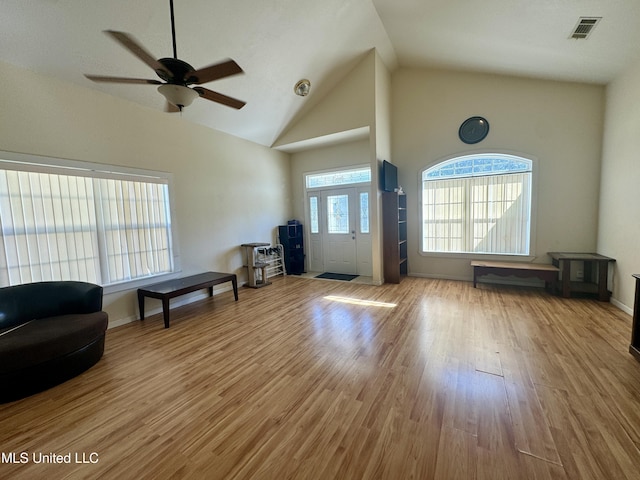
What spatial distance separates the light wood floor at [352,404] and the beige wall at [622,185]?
0.59 m

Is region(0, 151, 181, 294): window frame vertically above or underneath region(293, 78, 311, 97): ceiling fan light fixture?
underneath

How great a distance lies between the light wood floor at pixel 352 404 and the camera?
1.44m

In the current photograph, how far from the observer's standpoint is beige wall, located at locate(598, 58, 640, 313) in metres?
3.21

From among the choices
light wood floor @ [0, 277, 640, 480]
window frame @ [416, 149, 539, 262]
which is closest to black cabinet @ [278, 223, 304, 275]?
window frame @ [416, 149, 539, 262]

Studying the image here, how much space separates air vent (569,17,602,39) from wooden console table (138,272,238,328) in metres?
5.27

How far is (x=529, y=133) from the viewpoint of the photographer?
4.48 m

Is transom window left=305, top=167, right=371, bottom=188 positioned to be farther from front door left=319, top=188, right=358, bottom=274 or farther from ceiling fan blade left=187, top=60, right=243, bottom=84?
ceiling fan blade left=187, top=60, right=243, bottom=84

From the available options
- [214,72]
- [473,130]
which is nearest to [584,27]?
[473,130]

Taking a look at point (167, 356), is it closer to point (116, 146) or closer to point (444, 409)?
point (444, 409)

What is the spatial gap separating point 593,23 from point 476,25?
117 centimetres

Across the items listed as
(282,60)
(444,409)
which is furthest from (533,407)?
(282,60)

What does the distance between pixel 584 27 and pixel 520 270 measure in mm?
3116

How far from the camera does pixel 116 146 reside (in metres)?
3.46

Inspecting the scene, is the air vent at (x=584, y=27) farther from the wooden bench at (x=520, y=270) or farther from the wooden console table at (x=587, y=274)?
the wooden bench at (x=520, y=270)
